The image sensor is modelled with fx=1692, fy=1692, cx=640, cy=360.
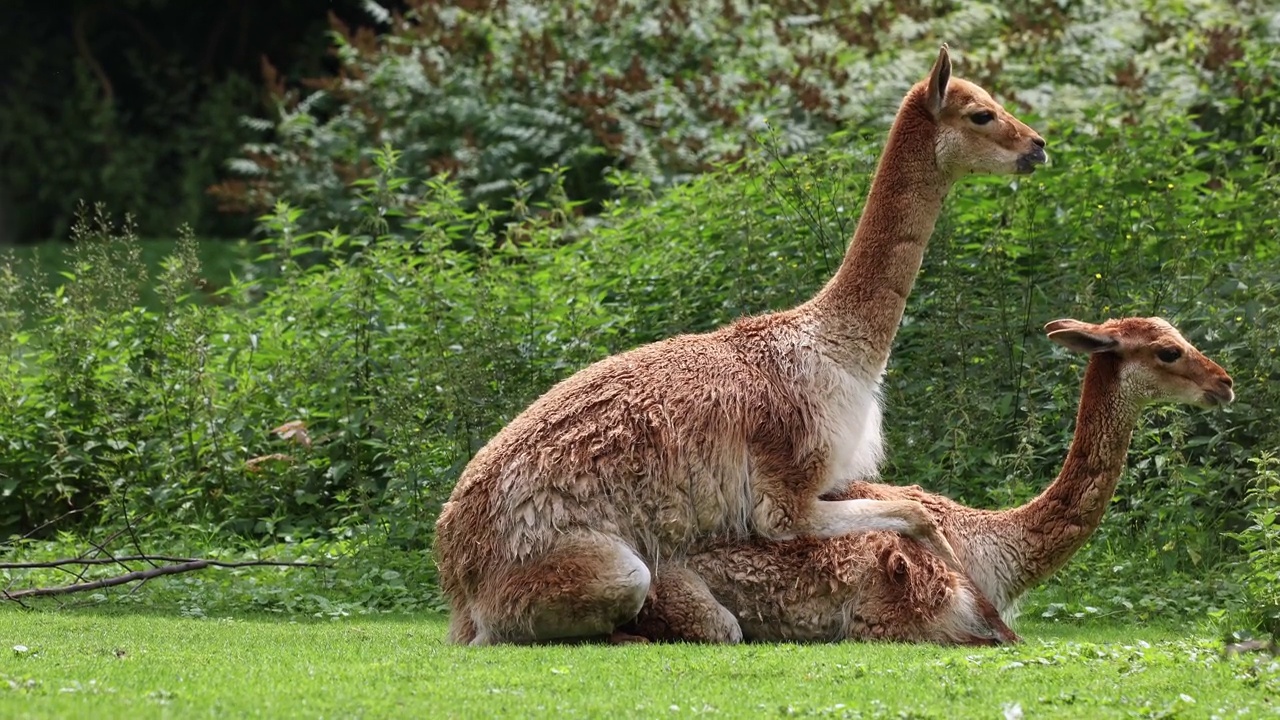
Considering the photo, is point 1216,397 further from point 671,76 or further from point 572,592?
point 671,76

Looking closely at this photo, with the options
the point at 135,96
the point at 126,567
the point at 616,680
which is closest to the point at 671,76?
the point at 126,567

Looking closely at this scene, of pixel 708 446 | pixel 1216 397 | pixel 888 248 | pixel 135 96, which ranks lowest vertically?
pixel 708 446

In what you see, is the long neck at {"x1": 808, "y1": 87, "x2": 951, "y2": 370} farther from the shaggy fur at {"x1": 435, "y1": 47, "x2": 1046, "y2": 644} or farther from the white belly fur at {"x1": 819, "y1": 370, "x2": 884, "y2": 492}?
the white belly fur at {"x1": 819, "y1": 370, "x2": 884, "y2": 492}

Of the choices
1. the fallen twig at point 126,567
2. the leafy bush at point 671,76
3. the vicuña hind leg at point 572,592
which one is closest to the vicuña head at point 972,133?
the vicuña hind leg at point 572,592

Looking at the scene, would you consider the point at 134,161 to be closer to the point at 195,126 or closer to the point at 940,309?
the point at 195,126

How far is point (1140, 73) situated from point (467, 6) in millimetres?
6467

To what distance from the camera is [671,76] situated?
16016mm

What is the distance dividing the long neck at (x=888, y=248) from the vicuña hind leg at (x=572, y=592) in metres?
1.49

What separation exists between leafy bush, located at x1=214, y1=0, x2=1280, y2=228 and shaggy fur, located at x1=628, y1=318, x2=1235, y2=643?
6391 millimetres

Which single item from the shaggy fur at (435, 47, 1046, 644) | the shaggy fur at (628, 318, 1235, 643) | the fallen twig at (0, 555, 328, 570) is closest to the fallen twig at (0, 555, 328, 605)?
the fallen twig at (0, 555, 328, 570)

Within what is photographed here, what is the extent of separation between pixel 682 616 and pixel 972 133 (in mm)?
2595

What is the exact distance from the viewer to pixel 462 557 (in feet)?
23.7

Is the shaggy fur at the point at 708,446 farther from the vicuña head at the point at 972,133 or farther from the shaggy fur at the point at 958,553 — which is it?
the shaggy fur at the point at 958,553

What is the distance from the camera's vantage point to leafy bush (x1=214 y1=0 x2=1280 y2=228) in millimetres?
14352
